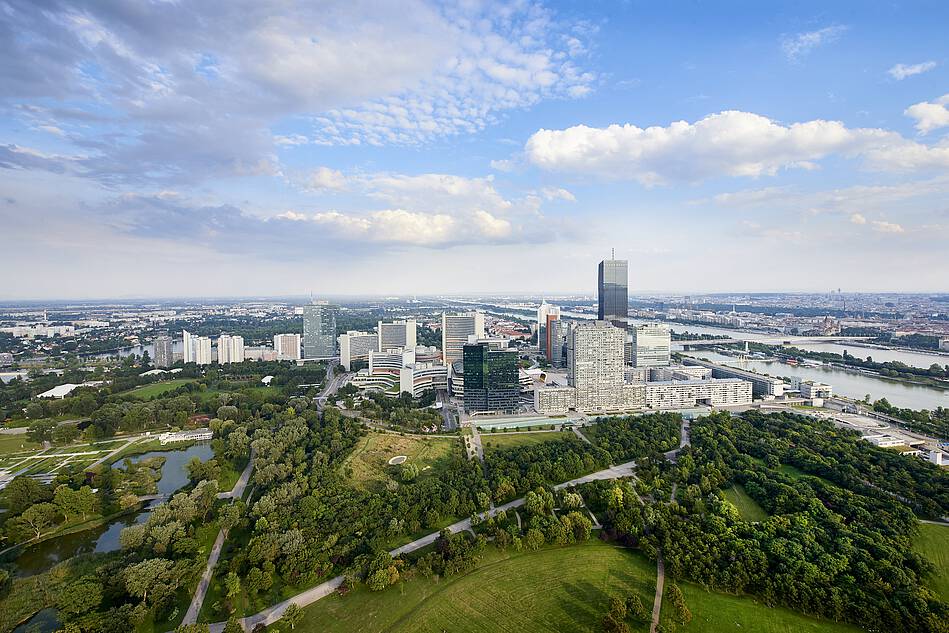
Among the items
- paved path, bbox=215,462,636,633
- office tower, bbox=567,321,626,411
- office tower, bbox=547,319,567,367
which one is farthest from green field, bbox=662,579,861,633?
office tower, bbox=547,319,567,367

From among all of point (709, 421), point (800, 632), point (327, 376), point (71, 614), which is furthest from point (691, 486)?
point (327, 376)

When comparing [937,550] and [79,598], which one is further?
[937,550]

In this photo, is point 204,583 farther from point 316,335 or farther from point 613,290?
point 613,290

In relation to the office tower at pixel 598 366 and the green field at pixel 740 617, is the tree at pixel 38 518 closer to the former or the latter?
the green field at pixel 740 617

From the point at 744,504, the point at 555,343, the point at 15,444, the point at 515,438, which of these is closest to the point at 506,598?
the point at 744,504

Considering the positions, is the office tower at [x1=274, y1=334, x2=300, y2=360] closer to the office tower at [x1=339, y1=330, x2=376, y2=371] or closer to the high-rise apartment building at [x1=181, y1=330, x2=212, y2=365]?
the office tower at [x1=339, y1=330, x2=376, y2=371]
